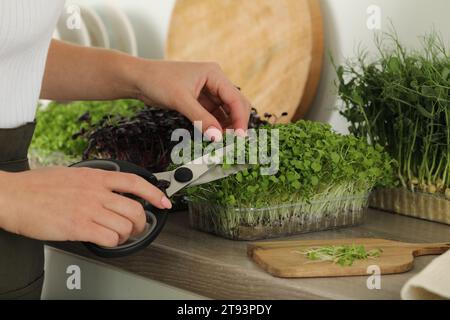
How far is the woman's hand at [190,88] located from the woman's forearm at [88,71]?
1.0 inches

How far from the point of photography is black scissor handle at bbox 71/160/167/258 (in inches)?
37.1

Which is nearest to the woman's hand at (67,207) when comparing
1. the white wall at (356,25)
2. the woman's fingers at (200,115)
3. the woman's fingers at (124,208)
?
the woman's fingers at (124,208)

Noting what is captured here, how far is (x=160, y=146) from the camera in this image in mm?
1353

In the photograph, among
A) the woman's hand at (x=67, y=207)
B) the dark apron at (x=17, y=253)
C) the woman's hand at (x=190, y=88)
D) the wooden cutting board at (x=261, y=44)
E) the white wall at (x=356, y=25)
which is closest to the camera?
the woman's hand at (x=67, y=207)

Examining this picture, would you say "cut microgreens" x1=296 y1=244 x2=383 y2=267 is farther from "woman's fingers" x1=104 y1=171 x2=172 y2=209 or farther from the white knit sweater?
the white knit sweater

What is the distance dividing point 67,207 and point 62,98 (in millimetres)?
463

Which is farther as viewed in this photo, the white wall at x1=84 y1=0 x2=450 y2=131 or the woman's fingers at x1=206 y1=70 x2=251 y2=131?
the white wall at x1=84 y1=0 x2=450 y2=131

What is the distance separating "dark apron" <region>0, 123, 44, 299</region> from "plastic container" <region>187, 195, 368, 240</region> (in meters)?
0.27

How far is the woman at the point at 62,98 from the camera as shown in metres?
0.88

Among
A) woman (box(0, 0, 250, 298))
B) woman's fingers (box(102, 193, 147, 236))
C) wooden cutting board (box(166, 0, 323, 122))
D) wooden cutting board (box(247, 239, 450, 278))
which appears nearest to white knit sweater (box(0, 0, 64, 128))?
woman (box(0, 0, 250, 298))

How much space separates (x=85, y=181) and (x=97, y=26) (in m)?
1.28

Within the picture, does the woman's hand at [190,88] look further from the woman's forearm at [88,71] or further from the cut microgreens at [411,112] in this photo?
the cut microgreens at [411,112]
